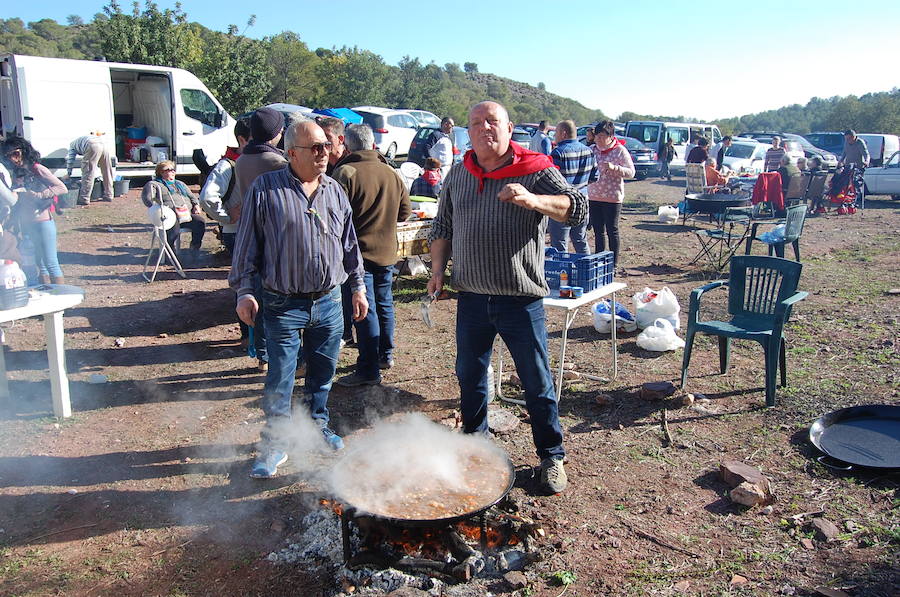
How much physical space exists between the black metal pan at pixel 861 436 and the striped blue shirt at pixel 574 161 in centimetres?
381

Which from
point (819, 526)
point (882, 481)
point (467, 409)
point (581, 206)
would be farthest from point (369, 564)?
point (882, 481)

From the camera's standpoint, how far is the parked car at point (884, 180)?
1720cm

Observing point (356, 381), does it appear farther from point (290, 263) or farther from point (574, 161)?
point (574, 161)

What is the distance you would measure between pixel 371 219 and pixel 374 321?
797 millimetres

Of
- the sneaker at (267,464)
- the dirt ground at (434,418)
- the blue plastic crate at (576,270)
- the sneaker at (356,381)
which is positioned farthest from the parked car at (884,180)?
the sneaker at (267,464)

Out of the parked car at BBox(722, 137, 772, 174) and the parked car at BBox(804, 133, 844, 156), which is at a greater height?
the parked car at BBox(804, 133, 844, 156)

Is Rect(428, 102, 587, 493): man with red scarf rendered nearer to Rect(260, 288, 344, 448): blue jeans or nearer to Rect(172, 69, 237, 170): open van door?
Rect(260, 288, 344, 448): blue jeans

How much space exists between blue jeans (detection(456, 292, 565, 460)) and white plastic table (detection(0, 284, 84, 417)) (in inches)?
107

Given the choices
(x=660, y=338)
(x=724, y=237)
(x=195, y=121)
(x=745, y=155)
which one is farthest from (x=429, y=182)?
(x=745, y=155)

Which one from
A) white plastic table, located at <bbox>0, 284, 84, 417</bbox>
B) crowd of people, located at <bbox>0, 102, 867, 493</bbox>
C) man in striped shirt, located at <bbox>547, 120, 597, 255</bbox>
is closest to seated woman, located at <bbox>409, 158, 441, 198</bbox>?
man in striped shirt, located at <bbox>547, 120, 597, 255</bbox>

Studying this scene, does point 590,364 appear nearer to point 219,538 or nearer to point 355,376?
point 355,376

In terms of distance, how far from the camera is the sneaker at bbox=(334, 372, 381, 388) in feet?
17.0

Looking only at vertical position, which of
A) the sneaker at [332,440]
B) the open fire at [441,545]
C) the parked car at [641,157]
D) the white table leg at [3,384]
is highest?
the parked car at [641,157]

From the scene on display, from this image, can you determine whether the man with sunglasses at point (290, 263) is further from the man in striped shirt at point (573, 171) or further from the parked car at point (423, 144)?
the parked car at point (423, 144)
